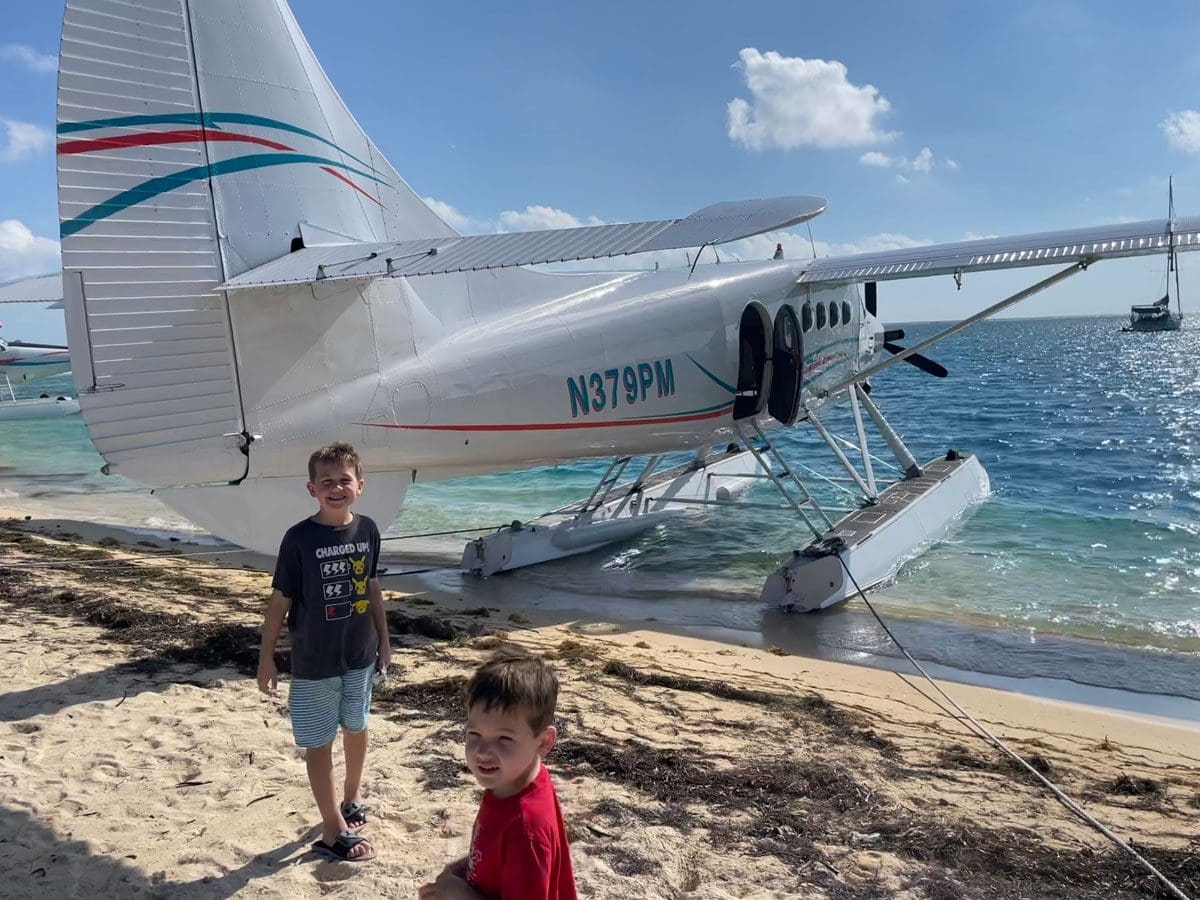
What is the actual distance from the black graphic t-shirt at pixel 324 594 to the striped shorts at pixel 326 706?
4 centimetres

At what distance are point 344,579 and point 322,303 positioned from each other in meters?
2.81

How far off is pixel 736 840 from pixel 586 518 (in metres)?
6.92

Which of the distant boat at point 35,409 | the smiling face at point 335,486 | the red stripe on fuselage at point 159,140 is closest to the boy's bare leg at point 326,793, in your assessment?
the smiling face at point 335,486

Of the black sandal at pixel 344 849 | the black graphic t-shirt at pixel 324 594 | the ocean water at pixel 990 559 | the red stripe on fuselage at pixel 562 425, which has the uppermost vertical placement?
the red stripe on fuselage at pixel 562 425

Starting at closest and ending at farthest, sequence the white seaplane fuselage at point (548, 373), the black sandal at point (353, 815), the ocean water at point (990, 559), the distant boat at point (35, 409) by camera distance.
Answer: the black sandal at point (353, 815) < the white seaplane fuselage at point (548, 373) < the ocean water at point (990, 559) < the distant boat at point (35, 409)

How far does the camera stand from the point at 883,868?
2.87 m

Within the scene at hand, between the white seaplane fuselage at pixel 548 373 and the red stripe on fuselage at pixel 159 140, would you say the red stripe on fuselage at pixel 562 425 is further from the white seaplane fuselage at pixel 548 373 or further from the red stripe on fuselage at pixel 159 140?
the red stripe on fuselage at pixel 159 140

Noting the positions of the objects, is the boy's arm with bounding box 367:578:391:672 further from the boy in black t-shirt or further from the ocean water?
the ocean water

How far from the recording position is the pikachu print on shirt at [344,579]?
2820mm

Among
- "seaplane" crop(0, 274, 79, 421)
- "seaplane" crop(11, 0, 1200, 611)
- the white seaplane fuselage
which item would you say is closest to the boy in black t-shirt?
"seaplane" crop(11, 0, 1200, 611)

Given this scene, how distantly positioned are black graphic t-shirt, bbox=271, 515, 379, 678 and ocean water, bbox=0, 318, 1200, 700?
180 inches

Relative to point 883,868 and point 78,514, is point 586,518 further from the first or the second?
point 78,514

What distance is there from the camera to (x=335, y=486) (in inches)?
109

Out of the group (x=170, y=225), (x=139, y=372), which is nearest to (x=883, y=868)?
(x=139, y=372)
